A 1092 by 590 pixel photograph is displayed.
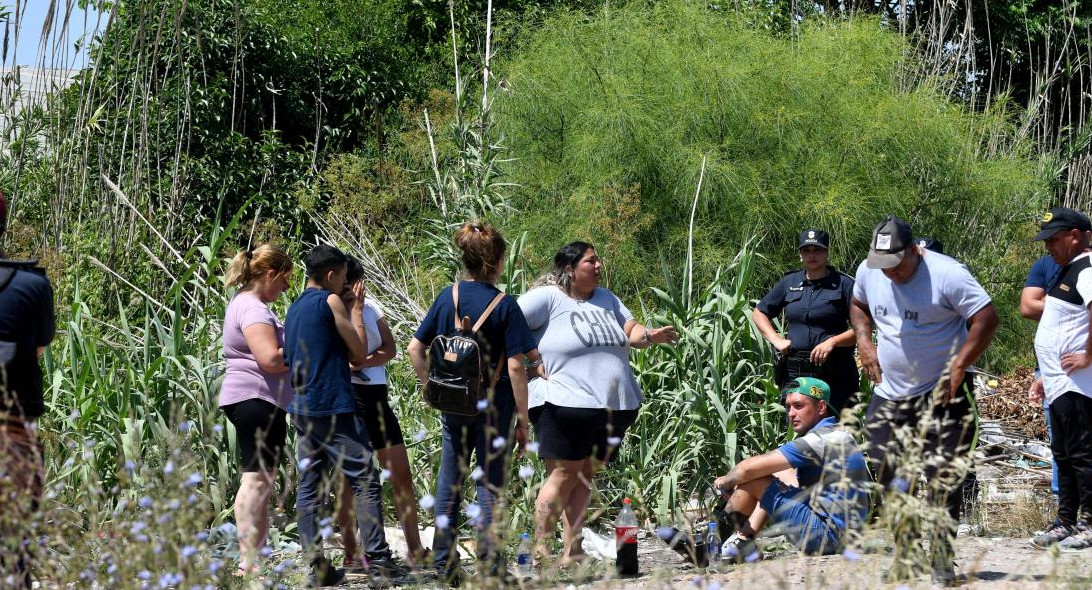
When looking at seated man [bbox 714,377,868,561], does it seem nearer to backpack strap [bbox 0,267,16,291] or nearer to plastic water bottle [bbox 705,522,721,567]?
plastic water bottle [bbox 705,522,721,567]

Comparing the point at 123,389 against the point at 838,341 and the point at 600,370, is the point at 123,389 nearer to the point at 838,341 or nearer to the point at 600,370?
the point at 600,370

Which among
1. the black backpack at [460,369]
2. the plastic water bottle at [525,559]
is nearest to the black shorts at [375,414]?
the black backpack at [460,369]

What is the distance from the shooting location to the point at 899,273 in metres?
4.09

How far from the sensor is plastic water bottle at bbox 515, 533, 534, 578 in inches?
124

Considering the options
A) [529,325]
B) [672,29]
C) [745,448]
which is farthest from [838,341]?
[672,29]

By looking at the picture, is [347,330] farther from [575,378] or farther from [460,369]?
[575,378]

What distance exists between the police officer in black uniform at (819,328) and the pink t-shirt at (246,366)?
2186mm

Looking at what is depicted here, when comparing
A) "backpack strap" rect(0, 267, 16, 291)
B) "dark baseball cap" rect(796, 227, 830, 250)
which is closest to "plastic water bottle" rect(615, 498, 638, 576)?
"dark baseball cap" rect(796, 227, 830, 250)

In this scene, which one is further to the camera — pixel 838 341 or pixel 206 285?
pixel 206 285

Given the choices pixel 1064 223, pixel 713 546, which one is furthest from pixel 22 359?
pixel 1064 223

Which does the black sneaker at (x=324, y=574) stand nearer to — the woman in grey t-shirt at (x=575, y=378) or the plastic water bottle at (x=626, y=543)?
the woman in grey t-shirt at (x=575, y=378)

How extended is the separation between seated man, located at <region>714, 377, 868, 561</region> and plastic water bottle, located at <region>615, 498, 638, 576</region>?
37cm

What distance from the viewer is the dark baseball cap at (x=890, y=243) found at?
3.99 m

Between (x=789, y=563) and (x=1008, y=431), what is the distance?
349cm
